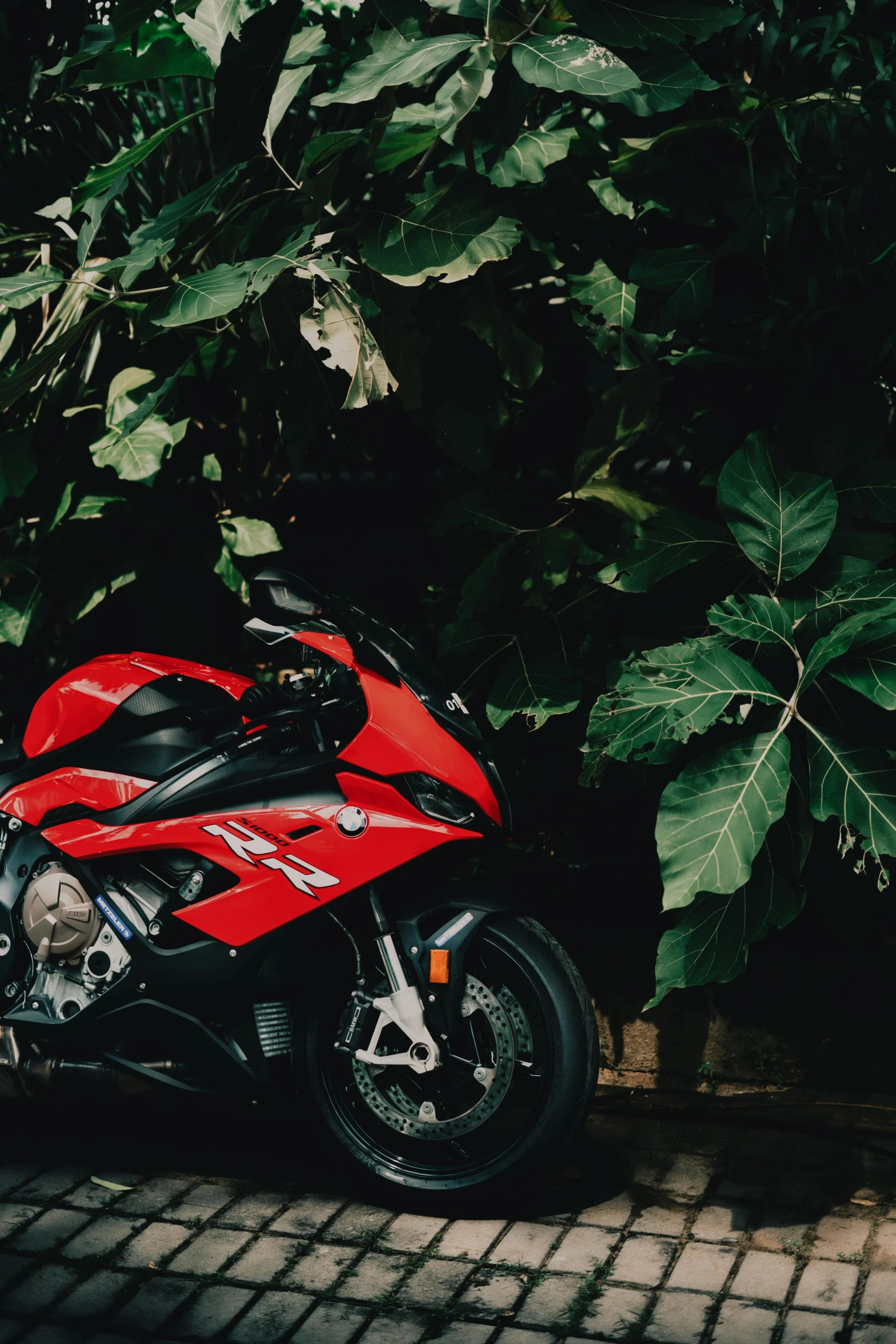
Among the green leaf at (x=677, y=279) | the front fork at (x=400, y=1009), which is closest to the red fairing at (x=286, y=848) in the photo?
the front fork at (x=400, y=1009)

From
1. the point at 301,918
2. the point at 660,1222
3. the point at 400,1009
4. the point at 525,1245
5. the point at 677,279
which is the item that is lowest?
the point at 660,1222

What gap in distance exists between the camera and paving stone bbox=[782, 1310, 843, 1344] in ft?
8.06

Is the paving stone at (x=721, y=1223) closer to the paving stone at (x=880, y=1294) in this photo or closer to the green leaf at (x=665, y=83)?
the paving stone at (x=880, y=1294)

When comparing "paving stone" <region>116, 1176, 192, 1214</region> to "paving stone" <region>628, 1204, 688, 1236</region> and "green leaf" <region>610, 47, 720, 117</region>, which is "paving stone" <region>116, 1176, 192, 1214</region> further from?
"green leaf" <region>610, 47, 720, 117</region>

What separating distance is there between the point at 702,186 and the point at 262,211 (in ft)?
3.50

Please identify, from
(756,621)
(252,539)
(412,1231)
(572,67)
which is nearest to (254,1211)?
(412,1231)

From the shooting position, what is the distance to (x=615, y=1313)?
8.50 feet

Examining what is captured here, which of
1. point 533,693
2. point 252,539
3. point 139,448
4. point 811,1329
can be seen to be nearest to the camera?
point 811,1329

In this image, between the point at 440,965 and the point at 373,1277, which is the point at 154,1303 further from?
the point at 440,965

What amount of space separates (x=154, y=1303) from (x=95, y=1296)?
13 centimetres

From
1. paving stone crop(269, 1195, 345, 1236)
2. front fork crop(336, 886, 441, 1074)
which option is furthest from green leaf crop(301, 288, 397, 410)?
paving stone crop(269, 1195, 345, 1236)

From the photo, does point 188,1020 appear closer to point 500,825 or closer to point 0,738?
point 500,825

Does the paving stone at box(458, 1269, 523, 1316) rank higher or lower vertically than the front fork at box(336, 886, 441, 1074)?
lower

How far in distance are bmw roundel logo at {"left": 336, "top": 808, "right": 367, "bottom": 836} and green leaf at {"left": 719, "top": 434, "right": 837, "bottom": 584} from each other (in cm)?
102
